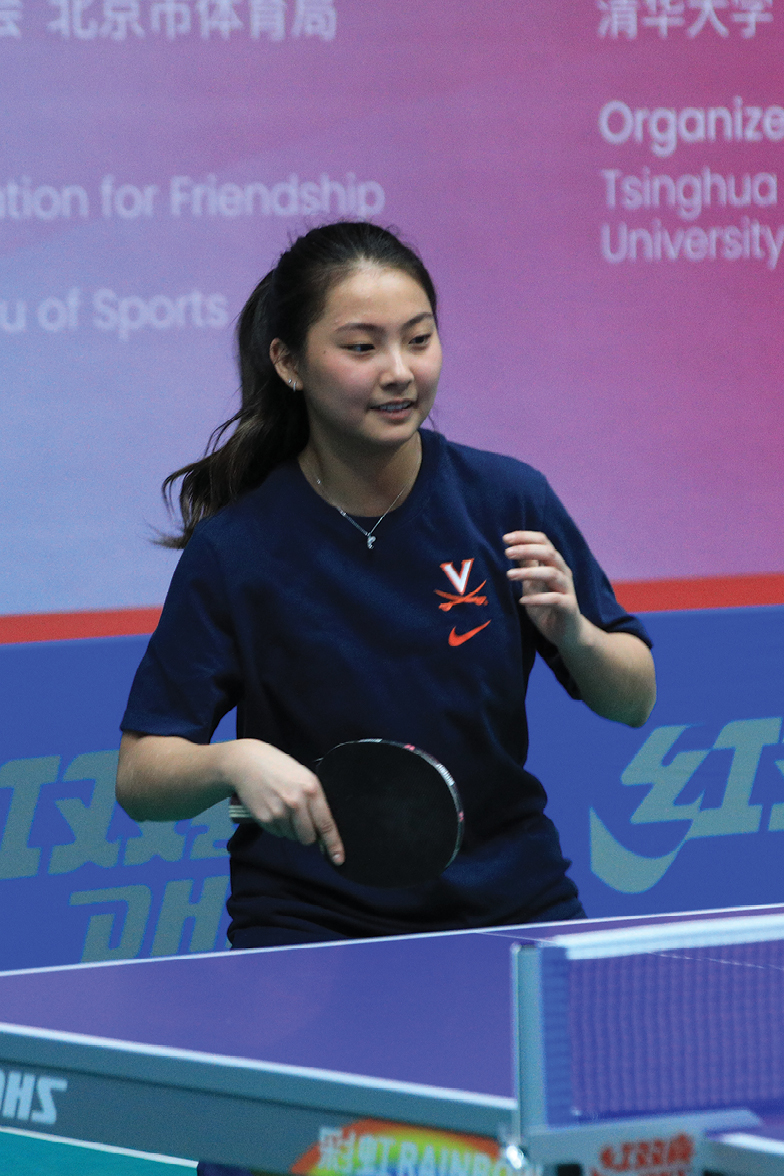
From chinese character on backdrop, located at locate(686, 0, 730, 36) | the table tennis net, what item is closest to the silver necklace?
the table tennis net

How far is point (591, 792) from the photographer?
3936mm

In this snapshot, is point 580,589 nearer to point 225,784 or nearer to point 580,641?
point 580,641

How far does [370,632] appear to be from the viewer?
2.41m

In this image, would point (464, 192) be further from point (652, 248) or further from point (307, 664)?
point (307, 664)

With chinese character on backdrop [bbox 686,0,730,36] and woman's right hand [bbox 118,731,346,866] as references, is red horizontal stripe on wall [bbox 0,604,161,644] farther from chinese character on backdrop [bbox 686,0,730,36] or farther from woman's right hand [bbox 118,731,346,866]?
chinese character on backdrop [bbox 686,0,730,36]

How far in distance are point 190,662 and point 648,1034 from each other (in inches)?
40.0

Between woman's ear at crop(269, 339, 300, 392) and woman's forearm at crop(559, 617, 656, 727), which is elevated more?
woman's ear at crop(269, 339, 300, 392)

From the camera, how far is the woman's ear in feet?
8.38

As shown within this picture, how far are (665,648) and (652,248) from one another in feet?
3.41

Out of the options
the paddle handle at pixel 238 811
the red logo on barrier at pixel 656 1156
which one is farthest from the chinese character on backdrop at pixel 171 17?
the red logo on barrier at pixel 656 1156

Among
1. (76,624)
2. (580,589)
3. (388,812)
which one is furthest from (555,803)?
(388,812)

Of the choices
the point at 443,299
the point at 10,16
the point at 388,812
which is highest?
the point at 10,16

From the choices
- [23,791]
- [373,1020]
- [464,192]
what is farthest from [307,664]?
[464,192]

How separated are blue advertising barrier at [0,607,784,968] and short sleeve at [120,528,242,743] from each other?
4.05 ft
